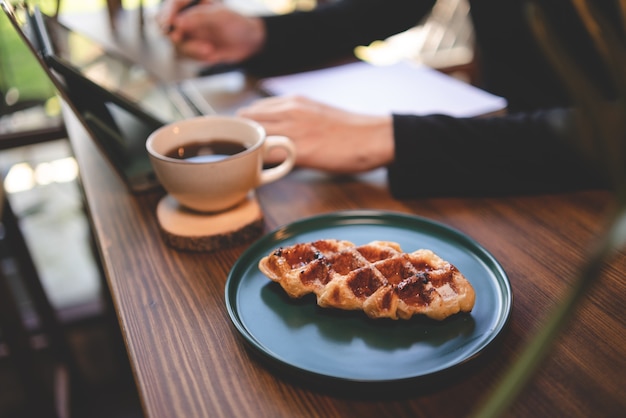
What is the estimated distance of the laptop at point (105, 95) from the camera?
2.46 ft

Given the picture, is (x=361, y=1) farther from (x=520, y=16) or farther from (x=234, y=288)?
(x=234, y=288)

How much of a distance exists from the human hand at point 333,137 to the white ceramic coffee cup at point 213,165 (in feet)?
0.23

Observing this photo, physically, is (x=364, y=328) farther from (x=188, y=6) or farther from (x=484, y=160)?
(x=188, y=6)

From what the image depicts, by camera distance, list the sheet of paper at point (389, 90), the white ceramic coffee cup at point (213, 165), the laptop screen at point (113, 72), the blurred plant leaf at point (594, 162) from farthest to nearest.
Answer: the sheet of paper at point (389, 90), the laptop screen at point (113, 72), the white ceramic coffee cup at point (213, 165), the blurred plant leaf at point (594, 162)

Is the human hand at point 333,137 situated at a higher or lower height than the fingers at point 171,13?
lower

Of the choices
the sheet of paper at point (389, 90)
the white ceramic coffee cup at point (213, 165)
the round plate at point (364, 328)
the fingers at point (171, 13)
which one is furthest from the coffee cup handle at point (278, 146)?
the fingers at point (171, 13)

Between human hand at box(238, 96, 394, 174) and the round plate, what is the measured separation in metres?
0.20

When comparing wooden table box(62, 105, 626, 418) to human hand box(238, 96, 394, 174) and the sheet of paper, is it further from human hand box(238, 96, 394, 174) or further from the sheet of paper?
the sheet of paper

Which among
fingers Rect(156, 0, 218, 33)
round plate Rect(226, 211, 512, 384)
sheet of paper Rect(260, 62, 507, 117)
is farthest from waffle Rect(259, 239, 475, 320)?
fingers Rect(156, 0, 218, 33)

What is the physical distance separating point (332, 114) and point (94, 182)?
40cm

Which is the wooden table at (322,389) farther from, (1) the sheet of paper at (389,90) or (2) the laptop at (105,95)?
(1) the sheet of paper at (389,90)

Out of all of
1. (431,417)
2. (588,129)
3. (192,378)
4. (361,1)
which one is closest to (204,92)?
(361,1)

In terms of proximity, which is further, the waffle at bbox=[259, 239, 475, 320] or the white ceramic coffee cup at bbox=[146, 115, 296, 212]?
the white ceramic coffee cup at bbox=[146, 115, 296, 212]

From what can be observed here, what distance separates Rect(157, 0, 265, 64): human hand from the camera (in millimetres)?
1303
